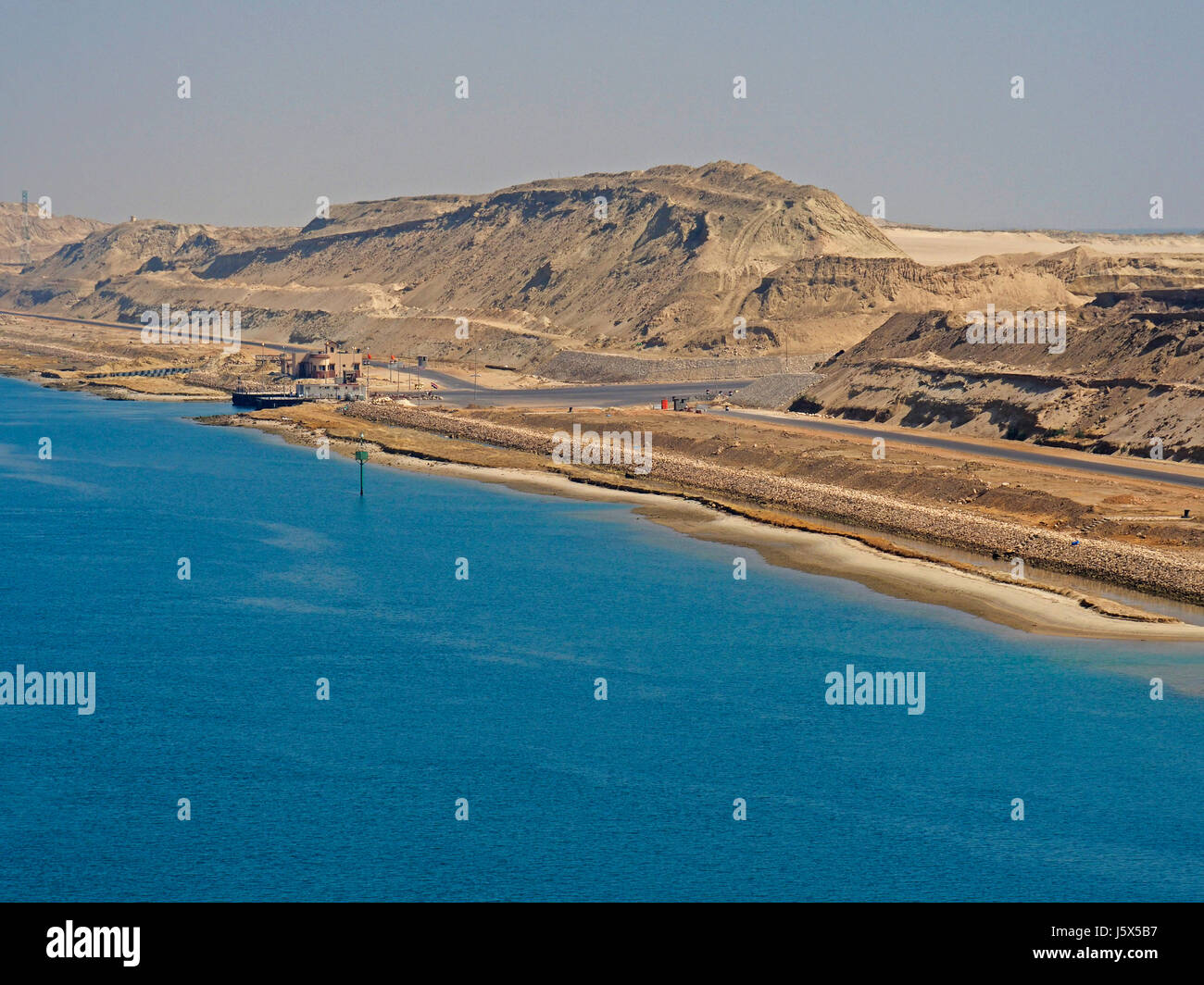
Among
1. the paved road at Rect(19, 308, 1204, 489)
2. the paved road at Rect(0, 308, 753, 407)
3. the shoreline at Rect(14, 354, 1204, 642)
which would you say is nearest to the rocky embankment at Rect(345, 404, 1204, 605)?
the shoreline at Rect(14, 354, 1204, 642)

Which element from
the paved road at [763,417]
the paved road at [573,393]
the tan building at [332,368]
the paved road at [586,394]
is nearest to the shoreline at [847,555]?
the paved road at [763,417]

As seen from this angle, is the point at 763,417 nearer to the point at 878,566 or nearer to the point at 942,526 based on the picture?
the point at 942,526

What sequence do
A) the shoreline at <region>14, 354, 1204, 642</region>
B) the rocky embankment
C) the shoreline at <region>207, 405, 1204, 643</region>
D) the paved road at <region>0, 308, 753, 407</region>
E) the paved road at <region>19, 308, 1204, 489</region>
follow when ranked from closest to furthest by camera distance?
the shoreline at <region>207, 405, 1204, 643</region> → the shoreline at <region>14, 354, 1204, 642</region> → the rocky embankment → the paved road at <region>19, 308, 1204, 489</region> → the paved road at <region>0, 308, 753, 407</region>

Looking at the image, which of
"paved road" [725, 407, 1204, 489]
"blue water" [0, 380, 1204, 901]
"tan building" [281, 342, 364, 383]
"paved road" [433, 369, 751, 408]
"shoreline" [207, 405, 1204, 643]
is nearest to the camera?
"blue water" [0, 380, 1204, 901]

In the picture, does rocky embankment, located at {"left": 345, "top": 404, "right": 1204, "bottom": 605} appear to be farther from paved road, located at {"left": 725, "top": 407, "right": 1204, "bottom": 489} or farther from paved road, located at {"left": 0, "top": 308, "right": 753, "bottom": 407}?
paved road, located at {"left": 0, "top": 308, "right": 753, "bottom": 407}

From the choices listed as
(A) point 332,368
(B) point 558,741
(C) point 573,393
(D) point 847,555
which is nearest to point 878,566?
(D) point 847,555

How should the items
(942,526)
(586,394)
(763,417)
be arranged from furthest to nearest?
(586,394)
(763,417)
(942,526)
